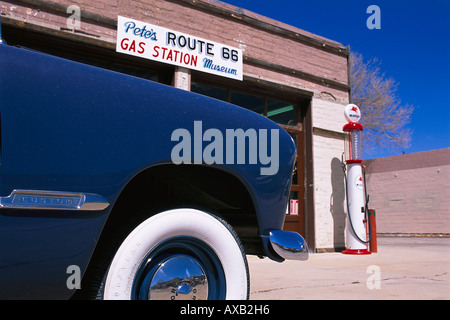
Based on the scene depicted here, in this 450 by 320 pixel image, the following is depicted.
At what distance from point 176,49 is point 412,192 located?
12983 millimetres

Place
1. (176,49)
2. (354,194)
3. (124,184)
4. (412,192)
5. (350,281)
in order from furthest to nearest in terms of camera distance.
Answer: (412,192) < (354,194) < (176,49) < (350,281) < (124,184)

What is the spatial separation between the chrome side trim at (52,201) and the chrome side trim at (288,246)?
83 cm

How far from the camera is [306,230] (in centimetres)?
807

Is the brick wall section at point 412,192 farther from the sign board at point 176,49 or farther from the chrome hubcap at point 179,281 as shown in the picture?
the chrome hubcap at point 179,281

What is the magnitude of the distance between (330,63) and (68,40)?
575cm

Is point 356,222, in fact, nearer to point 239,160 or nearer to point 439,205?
point 239,160

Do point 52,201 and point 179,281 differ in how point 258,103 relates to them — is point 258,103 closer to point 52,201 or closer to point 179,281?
point 179,281

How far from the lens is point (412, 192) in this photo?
1584 cm

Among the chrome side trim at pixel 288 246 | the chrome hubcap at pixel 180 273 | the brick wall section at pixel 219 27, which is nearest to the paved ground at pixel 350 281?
the chrome side trim at pixel 288 246

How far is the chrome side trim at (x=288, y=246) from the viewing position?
5.93ft

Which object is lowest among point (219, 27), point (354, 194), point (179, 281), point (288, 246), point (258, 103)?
point (179, 281)

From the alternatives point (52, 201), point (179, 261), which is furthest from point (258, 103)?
point (52, 201)

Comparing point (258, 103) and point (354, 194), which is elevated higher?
point (258, 103)
